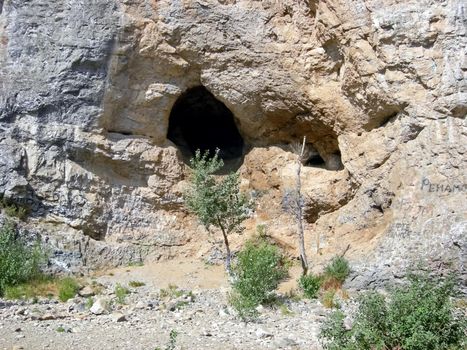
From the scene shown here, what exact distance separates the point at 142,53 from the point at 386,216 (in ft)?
28.3

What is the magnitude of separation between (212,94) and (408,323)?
536 inches

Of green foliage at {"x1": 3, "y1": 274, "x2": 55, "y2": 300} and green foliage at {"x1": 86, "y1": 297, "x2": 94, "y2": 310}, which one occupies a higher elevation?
green foliage at {"x1": 86, "y1": 297, "x2": 94, "y2": 310}

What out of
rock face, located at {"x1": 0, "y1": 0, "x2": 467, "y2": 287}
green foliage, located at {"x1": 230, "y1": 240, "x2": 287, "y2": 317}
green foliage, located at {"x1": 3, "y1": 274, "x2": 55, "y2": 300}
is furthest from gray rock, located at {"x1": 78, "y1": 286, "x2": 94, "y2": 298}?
green foliage, located at {"x1": 230, "y1": 240, "x2": 287, "y2": 317}

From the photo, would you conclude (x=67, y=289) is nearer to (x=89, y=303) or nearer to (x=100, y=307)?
(x=89, y=303)

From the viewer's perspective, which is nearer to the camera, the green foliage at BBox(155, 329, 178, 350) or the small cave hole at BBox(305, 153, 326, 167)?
the green foliage at BBox(155, 329, 178, 350)

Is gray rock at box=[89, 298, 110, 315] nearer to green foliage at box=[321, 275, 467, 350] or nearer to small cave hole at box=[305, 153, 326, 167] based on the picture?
green foliage at box=[321, 275, 467, 350]

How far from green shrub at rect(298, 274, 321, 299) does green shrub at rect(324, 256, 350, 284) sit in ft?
1.28

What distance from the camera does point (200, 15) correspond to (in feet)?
60.9

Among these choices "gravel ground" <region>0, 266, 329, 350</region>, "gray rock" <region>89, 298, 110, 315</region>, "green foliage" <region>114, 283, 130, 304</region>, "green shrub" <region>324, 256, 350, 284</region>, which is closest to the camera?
"gravel ground" <region>0, 266, 329, 350</region>

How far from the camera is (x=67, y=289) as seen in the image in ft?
48.3

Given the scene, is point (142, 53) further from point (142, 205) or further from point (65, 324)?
point (65, 324)

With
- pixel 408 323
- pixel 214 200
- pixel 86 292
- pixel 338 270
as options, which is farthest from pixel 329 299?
pixel 408 323

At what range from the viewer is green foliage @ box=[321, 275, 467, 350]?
A: 7957 millimetres

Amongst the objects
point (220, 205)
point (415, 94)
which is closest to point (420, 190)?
point (415, 94)
